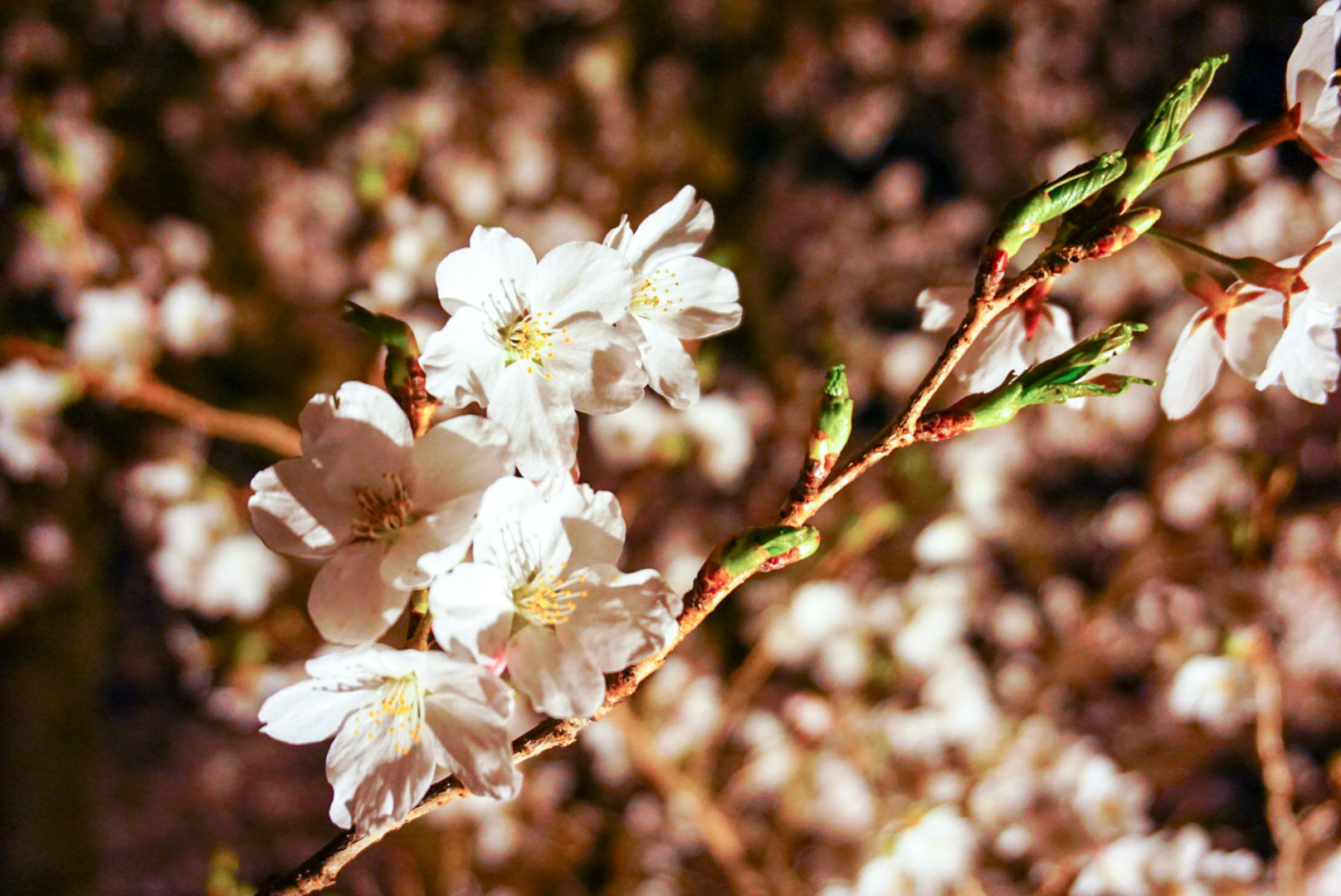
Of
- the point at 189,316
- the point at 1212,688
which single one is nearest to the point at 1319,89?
the point at 1212,688

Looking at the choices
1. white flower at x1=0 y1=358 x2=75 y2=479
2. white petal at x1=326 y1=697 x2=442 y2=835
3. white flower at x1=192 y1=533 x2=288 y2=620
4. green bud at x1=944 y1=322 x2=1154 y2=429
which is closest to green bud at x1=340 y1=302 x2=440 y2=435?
white petal at x1=326 y1=697 x2=442 y2=835

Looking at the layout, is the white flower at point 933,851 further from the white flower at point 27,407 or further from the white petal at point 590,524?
the white flower at point 27,407

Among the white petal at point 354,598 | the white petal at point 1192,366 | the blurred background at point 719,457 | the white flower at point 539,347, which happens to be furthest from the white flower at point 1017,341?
the blurred background at point 719,457

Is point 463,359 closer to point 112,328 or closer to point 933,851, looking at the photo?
point 933,851

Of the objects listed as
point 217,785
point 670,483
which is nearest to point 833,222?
point 670,483

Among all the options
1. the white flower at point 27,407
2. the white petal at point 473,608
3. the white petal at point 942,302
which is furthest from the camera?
Result: the white flower at point 27,407

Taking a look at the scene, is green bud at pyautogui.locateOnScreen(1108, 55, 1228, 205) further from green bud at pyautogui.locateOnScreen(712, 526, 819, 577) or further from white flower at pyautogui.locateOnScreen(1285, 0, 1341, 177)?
green bud at pyautogui.locateOnScreen(712, 526, 819, 577)
